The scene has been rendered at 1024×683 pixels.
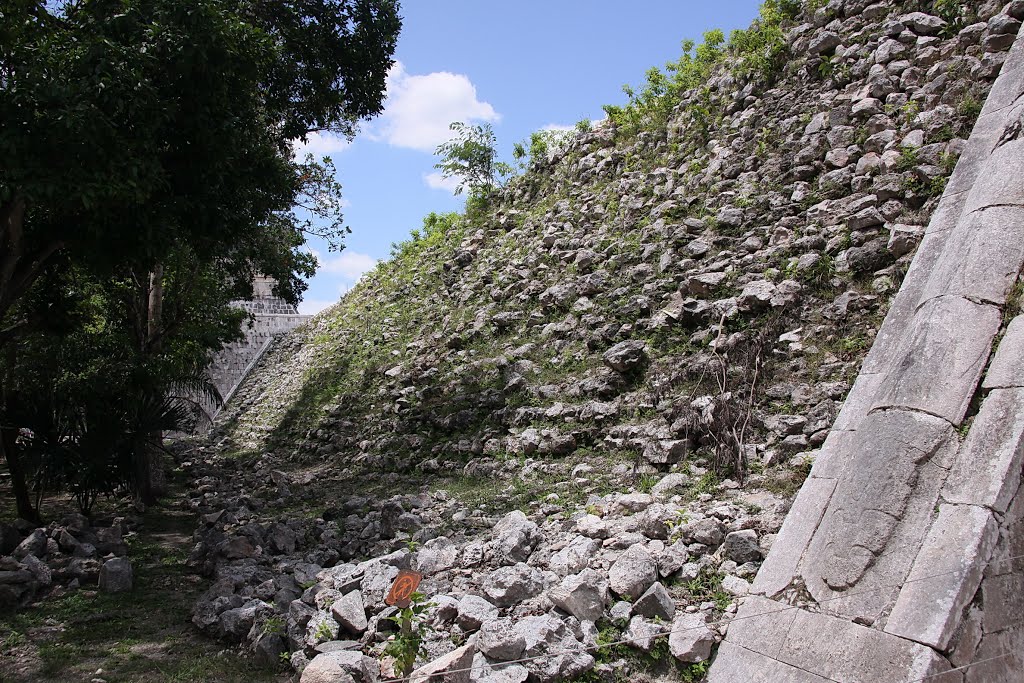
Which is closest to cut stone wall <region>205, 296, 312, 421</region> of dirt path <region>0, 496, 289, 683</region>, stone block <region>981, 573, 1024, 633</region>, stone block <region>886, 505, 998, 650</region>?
dirt path <region>0, 496, 289, 683</region>

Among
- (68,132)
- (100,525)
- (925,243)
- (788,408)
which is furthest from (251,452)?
(925,243)

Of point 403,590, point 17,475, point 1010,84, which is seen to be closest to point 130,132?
point 17,475

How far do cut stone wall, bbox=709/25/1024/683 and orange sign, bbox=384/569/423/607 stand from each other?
1481mm

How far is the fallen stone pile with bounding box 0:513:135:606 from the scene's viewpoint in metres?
5.16

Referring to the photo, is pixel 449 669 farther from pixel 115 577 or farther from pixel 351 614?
pixel 115 577

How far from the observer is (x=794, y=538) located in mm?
3531

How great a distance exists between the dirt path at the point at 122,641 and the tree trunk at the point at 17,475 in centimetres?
183

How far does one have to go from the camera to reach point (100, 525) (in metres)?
7.24

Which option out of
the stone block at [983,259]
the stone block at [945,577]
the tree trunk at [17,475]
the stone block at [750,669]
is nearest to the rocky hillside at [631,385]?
the stone block at [750,669]

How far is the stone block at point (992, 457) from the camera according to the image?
297 centimetres

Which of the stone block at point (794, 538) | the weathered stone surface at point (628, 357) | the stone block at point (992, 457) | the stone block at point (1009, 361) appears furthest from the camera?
the weathered stone surface at point (628, 357)

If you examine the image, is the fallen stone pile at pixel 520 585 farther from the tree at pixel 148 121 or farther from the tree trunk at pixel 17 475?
the tree at pixel 148 121

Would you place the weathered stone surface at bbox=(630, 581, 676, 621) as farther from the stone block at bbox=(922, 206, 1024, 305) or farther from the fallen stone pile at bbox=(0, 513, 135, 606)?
the fallen stone pile at bbox=(0, 513, 135, 606)

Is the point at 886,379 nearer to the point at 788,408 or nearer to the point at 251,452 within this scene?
the point at 788,408
